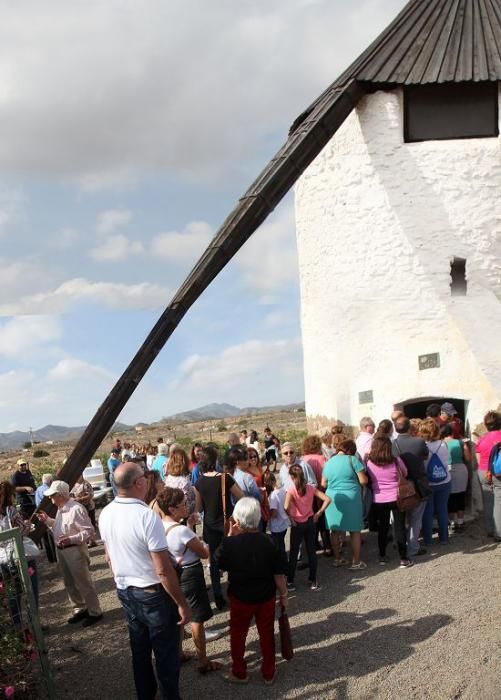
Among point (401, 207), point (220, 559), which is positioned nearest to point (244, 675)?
point (220, 559)

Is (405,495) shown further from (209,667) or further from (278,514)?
(209,667)

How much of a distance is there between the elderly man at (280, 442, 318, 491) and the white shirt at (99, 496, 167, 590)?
2.92 m

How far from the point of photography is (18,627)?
183 inches

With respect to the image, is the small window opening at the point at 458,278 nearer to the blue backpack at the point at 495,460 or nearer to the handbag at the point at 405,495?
the blue backpack at the point at 495,460

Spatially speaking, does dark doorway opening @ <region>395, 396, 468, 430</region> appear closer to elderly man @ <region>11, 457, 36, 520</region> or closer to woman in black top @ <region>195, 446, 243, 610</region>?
woman in black top @ <region>195, 446, 243, 610</region>

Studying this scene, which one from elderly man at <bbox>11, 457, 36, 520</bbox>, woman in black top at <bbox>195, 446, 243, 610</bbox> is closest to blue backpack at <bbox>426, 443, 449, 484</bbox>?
woman in black top at <bbox>195, 446, 243, 610</bbox>

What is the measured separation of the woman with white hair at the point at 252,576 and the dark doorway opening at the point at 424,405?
18.5ft

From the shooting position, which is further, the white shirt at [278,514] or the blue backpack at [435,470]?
the blue backpack at [435,470]

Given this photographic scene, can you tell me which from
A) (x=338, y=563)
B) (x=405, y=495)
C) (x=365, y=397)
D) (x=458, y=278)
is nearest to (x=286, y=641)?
(x=338, y=563)

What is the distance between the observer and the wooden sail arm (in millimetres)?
7574

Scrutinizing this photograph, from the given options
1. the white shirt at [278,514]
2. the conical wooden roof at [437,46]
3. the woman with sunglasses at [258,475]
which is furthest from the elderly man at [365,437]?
the conical wooden roof at [437,46]

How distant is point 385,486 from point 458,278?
165 inches

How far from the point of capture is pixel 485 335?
379 inches

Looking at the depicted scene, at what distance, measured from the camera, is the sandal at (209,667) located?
16.5 ft
